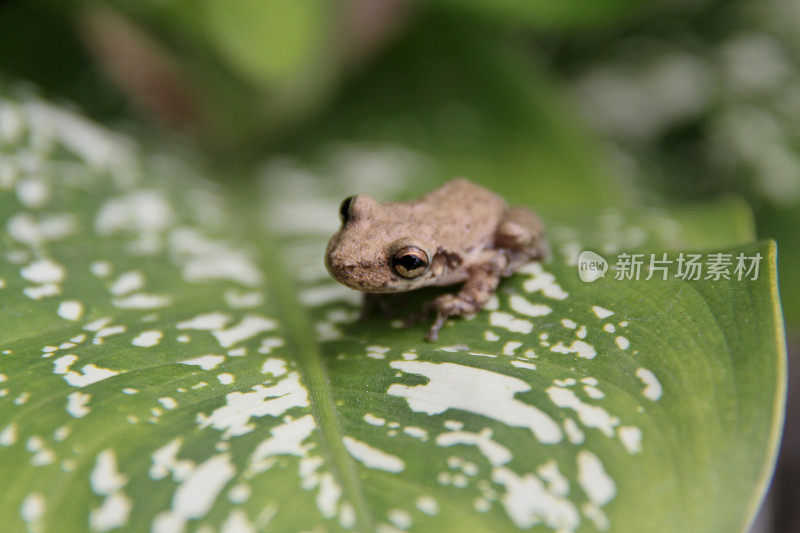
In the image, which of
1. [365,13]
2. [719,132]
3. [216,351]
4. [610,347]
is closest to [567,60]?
[719,132]

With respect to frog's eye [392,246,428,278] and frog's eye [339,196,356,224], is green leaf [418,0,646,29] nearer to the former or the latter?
frog's eye [339,196,356,224]

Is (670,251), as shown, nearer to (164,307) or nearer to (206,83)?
(164,307)

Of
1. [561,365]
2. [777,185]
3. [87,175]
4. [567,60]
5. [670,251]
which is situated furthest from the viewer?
[567,60]

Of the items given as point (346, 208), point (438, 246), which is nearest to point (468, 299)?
point (438, 246)
